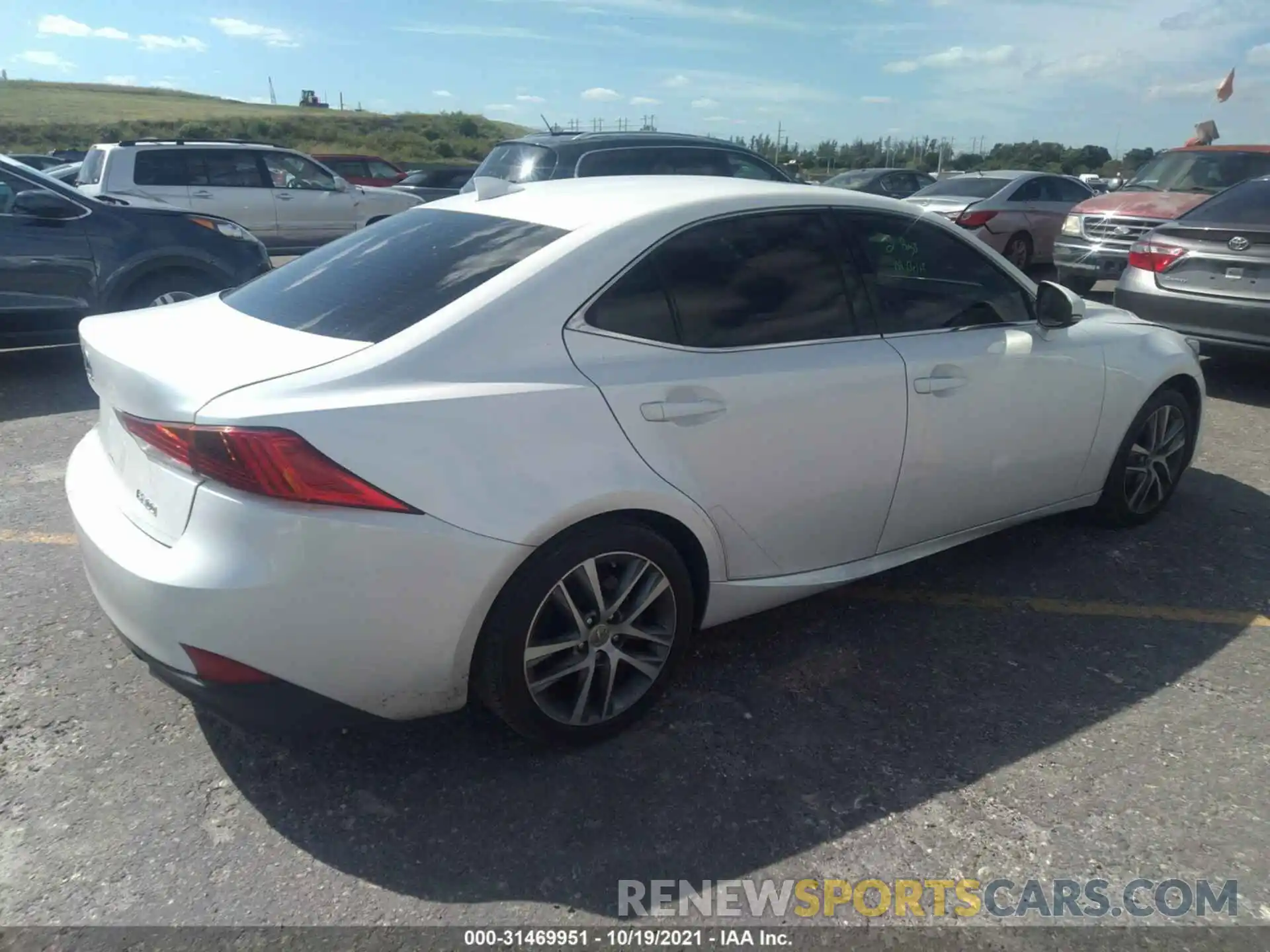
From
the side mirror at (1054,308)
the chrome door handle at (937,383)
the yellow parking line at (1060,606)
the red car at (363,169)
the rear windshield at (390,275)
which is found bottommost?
the red car at (363,169)

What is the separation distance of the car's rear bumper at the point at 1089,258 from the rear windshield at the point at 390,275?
9342 millimetres

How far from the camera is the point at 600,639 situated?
287 centimetres

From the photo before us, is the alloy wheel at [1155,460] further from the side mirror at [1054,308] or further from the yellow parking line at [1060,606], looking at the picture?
the side mirror at [1054,308]

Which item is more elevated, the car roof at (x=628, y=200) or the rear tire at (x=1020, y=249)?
the car roof at (x=628, y=200)

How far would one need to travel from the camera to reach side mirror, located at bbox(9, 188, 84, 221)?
685 centimetres

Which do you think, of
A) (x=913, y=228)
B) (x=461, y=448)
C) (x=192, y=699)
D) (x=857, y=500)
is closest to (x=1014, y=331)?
(x=913, y=228)

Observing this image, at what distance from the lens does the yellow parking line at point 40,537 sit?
14.0ft

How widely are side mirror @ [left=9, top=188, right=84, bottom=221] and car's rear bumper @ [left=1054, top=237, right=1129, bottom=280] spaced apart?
9907 mm

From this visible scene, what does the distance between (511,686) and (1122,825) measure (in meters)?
1.73

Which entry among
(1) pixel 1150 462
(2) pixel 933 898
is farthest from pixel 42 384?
(1) pixel 1150 462

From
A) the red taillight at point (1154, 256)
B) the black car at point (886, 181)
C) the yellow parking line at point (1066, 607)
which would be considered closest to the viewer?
the yellow parking line at point (1066, 607)

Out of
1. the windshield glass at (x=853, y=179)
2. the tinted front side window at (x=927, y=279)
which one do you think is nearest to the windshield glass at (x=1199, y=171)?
the windshield glass at (x=853, y=179)

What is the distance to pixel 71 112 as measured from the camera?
7350 cm

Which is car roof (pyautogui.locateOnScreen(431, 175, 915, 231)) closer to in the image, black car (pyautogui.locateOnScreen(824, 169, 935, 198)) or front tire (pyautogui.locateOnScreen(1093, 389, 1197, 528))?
front tire (pyautogui.locateOnScreen(1093, 389, 1197, 528))
